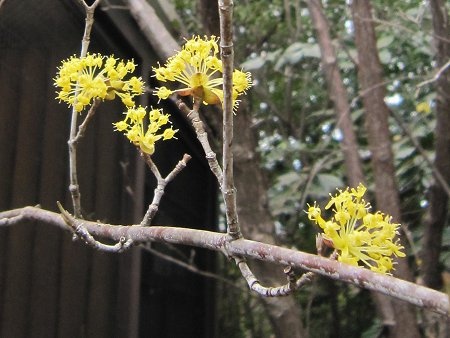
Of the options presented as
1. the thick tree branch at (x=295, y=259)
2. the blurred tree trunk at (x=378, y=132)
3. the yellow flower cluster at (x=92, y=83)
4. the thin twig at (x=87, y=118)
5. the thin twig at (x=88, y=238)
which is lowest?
the thick tree branch at (x=295, y=259)

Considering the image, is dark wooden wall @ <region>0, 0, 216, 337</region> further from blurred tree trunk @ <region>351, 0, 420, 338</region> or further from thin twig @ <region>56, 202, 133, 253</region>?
thin twig @ <region>56, 202, 133, 253</region>

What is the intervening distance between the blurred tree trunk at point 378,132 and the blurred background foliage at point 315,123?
0.19 metres

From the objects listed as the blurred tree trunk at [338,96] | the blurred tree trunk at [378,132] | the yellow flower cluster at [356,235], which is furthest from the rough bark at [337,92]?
the yellow flower cluster at [356,235]

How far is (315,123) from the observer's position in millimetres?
3988

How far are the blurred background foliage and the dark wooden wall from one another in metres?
0.63

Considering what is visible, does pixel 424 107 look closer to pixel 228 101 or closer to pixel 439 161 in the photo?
pixel 439 161

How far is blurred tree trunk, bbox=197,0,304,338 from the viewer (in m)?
2.35

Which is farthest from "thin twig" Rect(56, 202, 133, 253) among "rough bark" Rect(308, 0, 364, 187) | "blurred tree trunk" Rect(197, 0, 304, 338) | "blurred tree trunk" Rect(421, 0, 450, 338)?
"rough bark" Rect(308, 0, 364, 187)

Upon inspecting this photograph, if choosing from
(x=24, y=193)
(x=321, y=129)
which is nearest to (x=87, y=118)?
(x=24, y=193)

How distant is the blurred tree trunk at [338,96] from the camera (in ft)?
8.63

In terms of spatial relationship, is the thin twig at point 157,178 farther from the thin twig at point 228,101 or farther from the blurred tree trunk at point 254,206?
the blurred tree trunk at point 254,206

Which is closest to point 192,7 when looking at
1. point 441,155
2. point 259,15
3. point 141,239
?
point 259,15

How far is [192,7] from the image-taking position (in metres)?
3.95

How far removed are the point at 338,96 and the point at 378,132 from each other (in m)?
0.36
